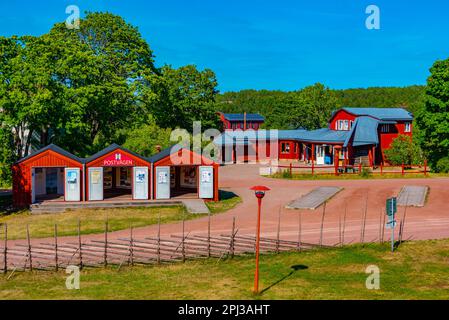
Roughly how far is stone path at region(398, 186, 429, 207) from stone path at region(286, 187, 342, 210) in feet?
16.1

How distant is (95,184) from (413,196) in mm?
22897

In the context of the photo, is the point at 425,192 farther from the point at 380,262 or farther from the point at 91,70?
the point at 91,70

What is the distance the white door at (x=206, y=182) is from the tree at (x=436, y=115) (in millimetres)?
25466

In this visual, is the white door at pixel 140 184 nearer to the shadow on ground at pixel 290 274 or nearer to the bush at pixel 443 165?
the shadow on ground at pixel 290 274

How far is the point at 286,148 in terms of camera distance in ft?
219

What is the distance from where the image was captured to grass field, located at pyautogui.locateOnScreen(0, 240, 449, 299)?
17.5 m

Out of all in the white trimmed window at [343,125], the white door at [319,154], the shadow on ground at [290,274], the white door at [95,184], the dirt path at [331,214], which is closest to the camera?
the shadow on ground at [290,274]

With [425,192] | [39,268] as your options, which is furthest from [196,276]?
[425,192]

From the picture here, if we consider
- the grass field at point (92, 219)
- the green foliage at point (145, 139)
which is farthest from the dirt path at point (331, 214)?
the green foliage at point (145, 139)

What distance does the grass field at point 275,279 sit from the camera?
17547mm

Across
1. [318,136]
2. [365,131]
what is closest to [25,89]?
[318,136]

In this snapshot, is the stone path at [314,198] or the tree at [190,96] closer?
the stone path at [314,198]

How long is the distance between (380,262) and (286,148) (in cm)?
4525

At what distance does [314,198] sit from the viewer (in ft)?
122
